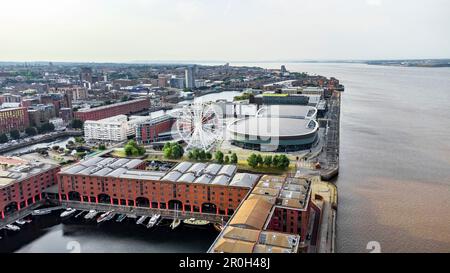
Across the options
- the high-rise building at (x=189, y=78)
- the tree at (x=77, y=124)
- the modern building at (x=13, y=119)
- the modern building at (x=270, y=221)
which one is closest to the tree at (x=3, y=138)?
the modern building at (x=13, y=119)

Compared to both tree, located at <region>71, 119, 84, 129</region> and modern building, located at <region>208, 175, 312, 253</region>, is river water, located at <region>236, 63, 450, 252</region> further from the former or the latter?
tree, located at <region>71, 119, 84, 129</region>

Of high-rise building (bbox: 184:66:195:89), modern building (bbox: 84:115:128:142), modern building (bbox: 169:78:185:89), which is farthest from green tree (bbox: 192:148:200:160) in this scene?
modern building (bbox: 169:78:185:89)

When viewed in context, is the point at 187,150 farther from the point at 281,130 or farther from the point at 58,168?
the point at 58,168

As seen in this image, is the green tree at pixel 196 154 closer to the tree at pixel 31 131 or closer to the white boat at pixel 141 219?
the white boat at pixel 141 219
